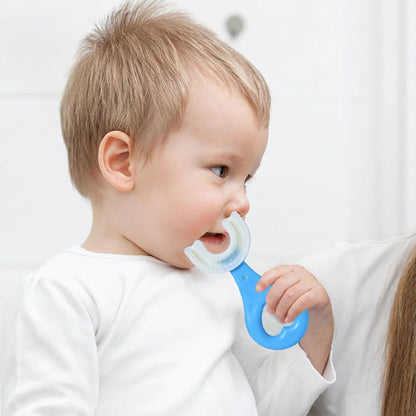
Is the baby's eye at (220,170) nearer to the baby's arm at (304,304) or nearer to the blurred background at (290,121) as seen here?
the baby's arm at (304,304)

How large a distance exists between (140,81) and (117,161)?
0.29 feet

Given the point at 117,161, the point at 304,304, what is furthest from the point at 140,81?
the point at 304,304

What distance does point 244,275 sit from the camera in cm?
81

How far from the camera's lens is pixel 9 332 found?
73 centimetres

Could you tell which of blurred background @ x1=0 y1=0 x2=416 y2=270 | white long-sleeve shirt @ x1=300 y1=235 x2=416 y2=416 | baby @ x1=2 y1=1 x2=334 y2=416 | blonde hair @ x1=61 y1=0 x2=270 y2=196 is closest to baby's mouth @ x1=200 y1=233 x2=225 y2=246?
baby @ x1=2 y1=1 x2=334 y2=416

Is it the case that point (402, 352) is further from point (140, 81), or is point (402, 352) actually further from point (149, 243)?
point (140, 81)

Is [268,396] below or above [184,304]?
below

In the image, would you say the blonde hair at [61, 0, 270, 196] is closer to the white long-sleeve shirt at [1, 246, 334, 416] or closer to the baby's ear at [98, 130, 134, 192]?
the baby's ear at [98, 130, 134, 192]

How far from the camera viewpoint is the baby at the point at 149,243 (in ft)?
2.35

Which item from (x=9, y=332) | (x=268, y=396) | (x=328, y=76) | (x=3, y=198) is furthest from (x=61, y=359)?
(x=328, y=76)

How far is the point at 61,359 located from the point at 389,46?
78 centimetres

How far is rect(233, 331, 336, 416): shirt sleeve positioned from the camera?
2.87 ft

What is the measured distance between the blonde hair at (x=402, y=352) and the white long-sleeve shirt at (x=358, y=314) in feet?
0.10

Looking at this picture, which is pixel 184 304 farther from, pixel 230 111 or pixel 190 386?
pixel 230 111
